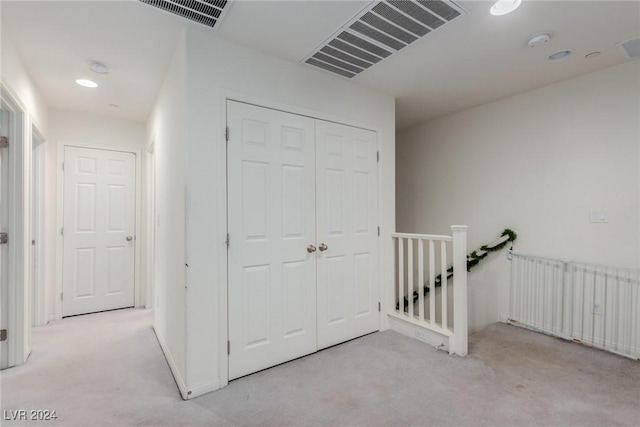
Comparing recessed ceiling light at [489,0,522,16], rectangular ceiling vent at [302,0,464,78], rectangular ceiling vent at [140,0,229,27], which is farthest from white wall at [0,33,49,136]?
recessed ceiling light at [489,0,522,16]

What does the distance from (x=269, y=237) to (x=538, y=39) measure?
2.42 m

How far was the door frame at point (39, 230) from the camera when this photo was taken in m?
3.18

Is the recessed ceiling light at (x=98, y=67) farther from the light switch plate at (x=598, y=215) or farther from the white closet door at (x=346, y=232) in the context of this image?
the light switch plate at (x=598, y=215)

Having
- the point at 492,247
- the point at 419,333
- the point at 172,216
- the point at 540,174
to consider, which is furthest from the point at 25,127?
the point at 540,174

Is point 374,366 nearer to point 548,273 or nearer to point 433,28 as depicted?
point 548,273

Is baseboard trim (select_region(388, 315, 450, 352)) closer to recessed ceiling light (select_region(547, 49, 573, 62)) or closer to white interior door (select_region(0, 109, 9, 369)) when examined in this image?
recessed ceiling light (select_region(547, 49, 573, 62))

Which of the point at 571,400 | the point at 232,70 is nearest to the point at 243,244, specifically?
the point at 232,70

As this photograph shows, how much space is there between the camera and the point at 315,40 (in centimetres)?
212

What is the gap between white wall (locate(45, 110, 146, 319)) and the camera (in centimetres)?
342

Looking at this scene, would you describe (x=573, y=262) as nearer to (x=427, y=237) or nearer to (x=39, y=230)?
(x=427, y=237)

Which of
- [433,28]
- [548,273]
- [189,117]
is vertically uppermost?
[433,28]

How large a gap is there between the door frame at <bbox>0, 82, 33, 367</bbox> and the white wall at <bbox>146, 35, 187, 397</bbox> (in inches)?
37.0

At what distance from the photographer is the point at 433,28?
200cm

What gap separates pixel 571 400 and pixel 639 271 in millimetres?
1336
